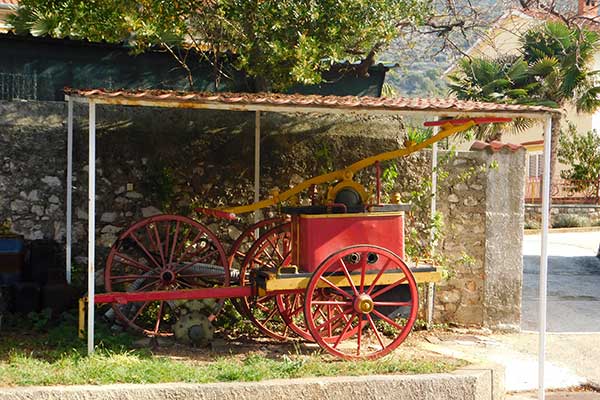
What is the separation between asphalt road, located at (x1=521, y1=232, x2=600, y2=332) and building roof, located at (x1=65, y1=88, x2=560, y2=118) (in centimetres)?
388

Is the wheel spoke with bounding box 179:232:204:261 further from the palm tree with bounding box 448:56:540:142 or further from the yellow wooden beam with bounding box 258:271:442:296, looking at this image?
the palm tree with bounding box 448:56:540:142

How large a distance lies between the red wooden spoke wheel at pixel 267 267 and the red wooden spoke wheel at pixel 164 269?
0.32 metres

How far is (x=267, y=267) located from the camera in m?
8.10

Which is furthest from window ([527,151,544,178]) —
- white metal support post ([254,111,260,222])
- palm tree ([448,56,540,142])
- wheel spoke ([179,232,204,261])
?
wheel spoke ([179,232,204,261])

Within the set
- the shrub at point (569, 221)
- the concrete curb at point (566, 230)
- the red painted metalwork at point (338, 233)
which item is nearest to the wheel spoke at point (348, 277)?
the red painted metalwork at point (338, 233)

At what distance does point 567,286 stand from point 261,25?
7.79 meters

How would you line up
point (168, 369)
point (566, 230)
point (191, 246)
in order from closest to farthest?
point (168, 369) < point (191, 246) < point (566, 230)

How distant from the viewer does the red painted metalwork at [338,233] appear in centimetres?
716

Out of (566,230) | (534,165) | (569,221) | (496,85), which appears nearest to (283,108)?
(496,85)

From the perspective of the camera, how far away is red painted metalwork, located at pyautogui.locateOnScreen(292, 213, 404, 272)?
7.16m

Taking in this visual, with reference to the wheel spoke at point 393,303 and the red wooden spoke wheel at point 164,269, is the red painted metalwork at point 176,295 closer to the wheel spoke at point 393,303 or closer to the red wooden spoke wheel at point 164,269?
the red wooden spoke wheel at point 164,269

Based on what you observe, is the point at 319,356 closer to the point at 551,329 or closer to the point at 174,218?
the point at 174,218

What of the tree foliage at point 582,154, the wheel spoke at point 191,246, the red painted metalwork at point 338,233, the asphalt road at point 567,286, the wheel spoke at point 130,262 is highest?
the tree foliage at point 582,154

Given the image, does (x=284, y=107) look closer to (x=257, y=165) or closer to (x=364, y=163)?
(x=364, y=163)
